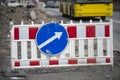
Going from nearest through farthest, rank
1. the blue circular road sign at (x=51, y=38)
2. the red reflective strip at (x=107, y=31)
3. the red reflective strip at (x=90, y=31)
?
the blue circular road sign at (x=51, y=38)
the red reflective strip at (x=90, y=31)
the red reflective strip at (x=107, y=31)

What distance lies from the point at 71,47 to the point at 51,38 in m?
0.50

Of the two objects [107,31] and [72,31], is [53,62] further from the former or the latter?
[107,31]

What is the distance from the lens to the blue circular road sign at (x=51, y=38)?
10203mm

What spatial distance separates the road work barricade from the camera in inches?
400

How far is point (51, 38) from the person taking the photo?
403 inches

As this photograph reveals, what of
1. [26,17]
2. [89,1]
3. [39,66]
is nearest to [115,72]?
[39,66]

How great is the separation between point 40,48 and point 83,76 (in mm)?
1218

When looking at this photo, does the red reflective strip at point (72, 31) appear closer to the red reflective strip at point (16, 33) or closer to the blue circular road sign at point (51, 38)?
the blue circular road sign at point (51, 38)

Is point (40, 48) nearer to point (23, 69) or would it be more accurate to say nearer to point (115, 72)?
point (23, 69)

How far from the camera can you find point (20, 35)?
10141 millimetres

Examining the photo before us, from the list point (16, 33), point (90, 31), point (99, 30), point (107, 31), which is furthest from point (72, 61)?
point (16, 33)

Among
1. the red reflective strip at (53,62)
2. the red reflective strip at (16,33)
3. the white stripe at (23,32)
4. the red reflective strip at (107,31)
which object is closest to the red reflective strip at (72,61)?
the red reflective strip at (53,62)

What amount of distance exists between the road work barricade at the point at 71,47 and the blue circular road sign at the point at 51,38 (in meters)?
0.08

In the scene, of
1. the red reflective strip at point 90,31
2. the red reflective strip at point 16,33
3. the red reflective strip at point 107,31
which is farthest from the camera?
the red reflective strip at point 107,31
